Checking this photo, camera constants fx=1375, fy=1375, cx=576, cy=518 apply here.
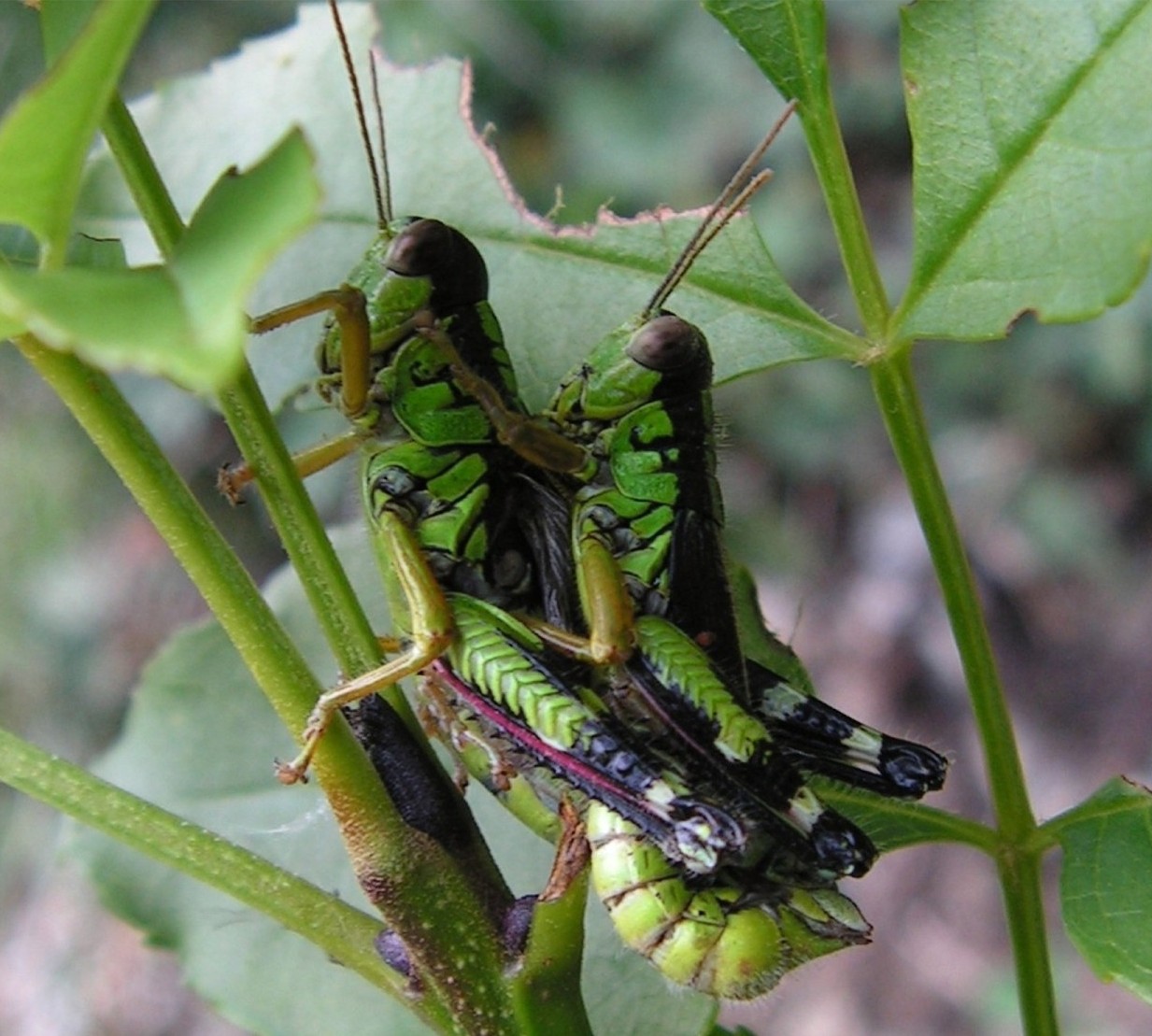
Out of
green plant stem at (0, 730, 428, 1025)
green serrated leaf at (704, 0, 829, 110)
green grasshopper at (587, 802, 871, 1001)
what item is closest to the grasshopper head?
green serrated leaf at (704, 0, 829, 110)

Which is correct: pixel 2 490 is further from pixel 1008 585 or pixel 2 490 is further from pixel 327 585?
pixel 327 585

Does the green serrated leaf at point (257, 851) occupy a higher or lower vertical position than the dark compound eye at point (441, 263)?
lower

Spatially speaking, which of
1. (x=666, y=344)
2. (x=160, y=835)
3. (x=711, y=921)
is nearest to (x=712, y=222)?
(x=666, y=344)

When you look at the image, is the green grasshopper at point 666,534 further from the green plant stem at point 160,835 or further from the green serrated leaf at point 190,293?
the green serrated leaf at point 190,293

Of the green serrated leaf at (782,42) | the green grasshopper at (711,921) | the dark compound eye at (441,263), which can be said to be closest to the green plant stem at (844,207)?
the green serrated leaf at (782,42)

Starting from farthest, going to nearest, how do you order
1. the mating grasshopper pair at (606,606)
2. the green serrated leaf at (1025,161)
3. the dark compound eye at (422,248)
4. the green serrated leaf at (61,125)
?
the dark compound eye at (422,248) < the mating grasshopper pair at (606,606) < the green serrated leaf at (1025,161) < the green serrated leaf at (61,125)

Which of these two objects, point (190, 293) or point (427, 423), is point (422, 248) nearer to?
point (427, 423)
